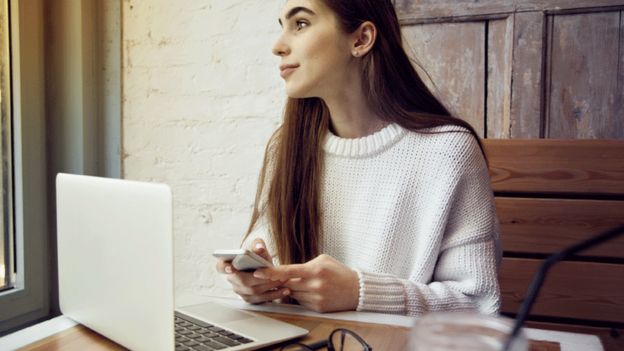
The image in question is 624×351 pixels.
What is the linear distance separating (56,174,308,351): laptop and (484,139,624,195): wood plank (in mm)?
846

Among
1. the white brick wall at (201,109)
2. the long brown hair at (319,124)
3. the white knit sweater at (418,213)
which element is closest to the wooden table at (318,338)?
the white knit sweater at (418,213)

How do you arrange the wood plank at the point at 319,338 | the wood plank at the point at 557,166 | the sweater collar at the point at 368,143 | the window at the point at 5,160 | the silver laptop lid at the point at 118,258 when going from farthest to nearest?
the window at the point at 5,160 < the wood plank at the point at 557,166 < the sweater collar at the point at 368,143 < the wood plank at the point at 319,338 < the silver laptop lid at the point at 118,258

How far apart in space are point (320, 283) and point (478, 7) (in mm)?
1045

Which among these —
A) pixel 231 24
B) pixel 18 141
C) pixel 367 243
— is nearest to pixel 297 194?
pixel 367 243

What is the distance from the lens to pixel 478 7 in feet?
4.94

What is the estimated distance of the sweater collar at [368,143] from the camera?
45.0 inches

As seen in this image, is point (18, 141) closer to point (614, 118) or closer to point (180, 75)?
point (180, 75)

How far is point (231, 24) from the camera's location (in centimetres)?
175

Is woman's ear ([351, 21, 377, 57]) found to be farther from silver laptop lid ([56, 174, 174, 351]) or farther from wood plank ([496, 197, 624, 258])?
silver laptop lid ([56, 174, 174, 351])

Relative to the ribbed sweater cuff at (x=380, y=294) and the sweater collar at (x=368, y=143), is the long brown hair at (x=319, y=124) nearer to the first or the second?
the sweater collar at (x=368, y=143)

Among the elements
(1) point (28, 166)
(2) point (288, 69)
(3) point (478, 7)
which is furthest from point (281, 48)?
(1) point (28, 166)

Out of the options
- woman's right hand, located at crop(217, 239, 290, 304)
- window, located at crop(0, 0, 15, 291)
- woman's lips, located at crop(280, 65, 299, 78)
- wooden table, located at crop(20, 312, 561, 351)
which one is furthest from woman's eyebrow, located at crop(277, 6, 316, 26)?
window, located at crop(0, 0, 15, 291)

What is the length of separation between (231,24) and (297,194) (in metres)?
0.80

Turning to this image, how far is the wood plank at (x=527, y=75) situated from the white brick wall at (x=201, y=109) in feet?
2.23
